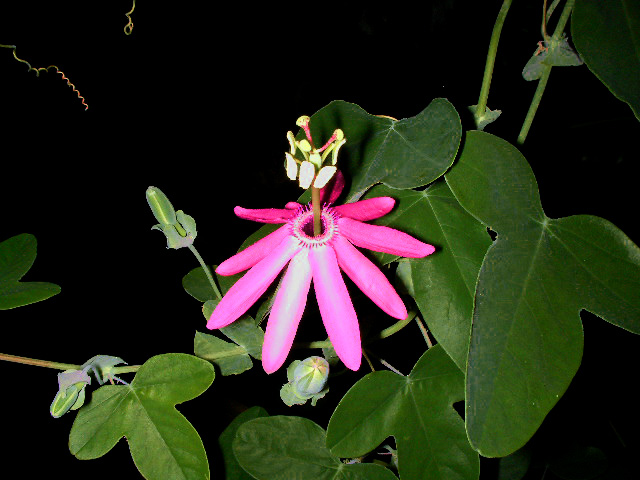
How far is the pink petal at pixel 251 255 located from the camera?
52 centimetres

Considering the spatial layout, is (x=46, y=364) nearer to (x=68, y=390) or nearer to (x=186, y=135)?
(x=68, y=390)

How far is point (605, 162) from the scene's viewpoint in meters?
1.65

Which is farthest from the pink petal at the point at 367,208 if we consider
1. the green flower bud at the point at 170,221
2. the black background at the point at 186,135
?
the black background at the point at 186,135

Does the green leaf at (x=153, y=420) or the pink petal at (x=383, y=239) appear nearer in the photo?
the pink petal at (x=383, y=239)

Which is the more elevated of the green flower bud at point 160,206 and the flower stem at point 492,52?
the flower stem at point 492,52

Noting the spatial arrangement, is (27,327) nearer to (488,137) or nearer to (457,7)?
(488,137)

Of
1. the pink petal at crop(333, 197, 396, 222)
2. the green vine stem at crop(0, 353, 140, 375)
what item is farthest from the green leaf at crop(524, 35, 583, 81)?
the green vine stem at crop(0, 353, 140, 375)

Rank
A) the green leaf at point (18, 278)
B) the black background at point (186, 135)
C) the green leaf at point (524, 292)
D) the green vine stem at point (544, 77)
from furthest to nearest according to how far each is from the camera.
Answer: the black background at point (186, 135), the green leaf at point (18, 278), the green vine stem at point (544, 77), the green leaf at point (524, 292)

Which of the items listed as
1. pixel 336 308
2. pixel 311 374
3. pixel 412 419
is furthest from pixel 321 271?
pixel 412 419

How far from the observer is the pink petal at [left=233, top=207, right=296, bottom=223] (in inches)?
20.1

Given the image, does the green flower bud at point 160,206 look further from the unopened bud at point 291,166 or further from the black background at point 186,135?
the black background at point 186,135

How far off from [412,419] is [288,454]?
0.61ft

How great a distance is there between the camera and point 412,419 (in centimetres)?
64

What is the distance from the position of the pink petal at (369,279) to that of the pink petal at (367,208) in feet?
0.09
